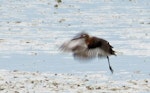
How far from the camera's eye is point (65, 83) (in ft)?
38.2

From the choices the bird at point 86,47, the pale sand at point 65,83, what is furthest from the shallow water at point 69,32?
the bird at point 86,47

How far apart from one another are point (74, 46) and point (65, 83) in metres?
4.90

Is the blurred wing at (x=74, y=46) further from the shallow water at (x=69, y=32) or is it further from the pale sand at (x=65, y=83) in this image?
the pale sand at (x=65, y=83)

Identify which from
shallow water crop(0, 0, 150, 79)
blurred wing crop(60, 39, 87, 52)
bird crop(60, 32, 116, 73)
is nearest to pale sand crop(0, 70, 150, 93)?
shallow water crop(0, 0, 150, 79)

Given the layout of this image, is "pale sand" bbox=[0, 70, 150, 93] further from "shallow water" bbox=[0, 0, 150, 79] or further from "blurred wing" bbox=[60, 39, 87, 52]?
"blurred wing" bbox=[60, 39, 87, 52]

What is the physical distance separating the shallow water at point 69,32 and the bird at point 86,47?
36.6 inches

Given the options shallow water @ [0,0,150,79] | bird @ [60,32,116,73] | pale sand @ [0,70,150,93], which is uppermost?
bird @ [60,32,116,73]

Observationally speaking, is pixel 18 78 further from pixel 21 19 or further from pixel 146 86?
pixel 21 19

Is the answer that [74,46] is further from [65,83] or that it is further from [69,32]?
→ [69,32]

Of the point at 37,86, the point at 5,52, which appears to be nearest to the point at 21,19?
the point at 5,52

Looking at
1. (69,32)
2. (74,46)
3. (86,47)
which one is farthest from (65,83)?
(69,32)

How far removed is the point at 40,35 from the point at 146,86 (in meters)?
8.69

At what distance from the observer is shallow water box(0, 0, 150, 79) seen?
45.3ft

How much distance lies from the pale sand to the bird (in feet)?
12.3
